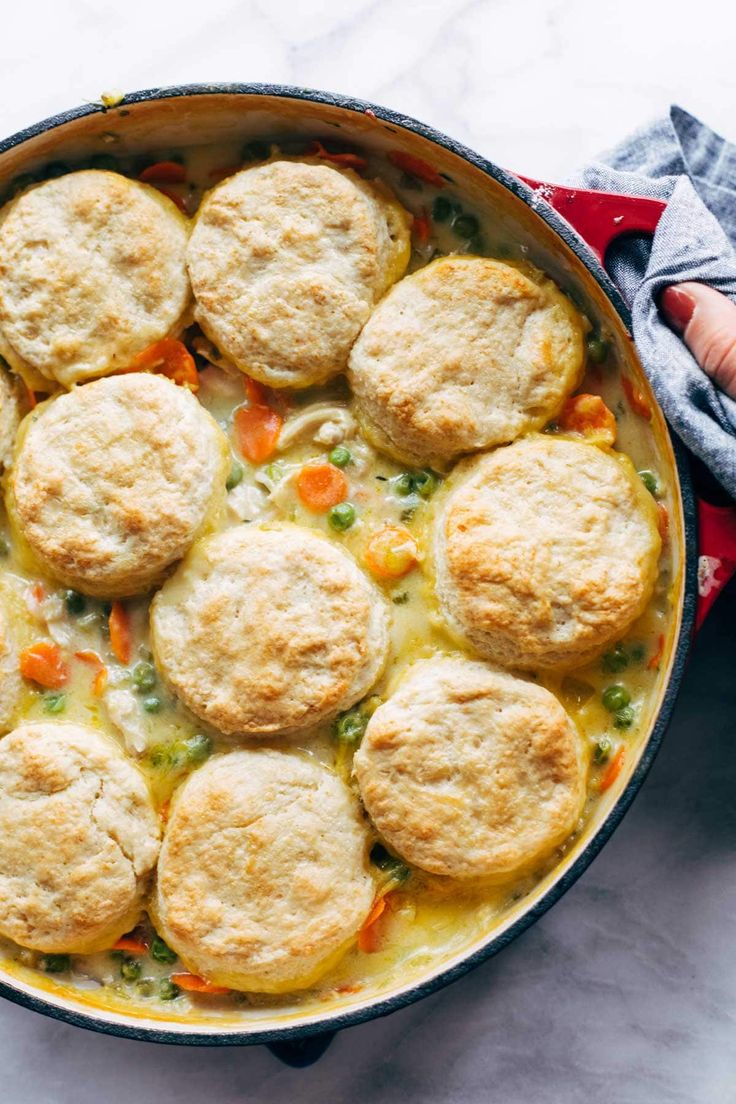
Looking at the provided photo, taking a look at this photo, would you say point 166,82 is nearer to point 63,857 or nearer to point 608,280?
point 608,280

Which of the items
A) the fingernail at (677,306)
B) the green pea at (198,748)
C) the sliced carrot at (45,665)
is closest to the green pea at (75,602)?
the sliced carrot at (45,665)

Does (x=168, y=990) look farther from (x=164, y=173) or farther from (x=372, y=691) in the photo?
(x=164, y=173)

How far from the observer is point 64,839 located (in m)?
3.29

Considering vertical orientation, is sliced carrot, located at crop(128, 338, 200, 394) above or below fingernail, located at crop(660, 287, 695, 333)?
below

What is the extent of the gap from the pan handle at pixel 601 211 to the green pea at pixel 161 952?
2.33 meters

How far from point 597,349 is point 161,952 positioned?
7.07 feet

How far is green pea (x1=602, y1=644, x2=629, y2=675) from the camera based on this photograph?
342 cm

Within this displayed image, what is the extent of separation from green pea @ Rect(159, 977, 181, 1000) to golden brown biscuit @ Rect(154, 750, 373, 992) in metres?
0.20

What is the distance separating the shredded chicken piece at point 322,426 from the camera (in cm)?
347

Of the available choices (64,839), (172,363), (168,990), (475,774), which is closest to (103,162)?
(172,363)

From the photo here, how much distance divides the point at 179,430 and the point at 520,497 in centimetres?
96

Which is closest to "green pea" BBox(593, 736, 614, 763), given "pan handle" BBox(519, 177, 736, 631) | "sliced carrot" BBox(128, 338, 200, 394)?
"pan handle" BBox(519, 177, 736, 631)

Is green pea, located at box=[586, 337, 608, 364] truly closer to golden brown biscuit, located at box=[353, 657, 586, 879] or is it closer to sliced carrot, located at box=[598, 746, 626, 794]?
golden brown biscuit, located at box=[353, 657, 586, 879]

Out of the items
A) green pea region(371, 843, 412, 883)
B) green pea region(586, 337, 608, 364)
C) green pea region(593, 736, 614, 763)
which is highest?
green pea region(586, 337, 608, 364)
